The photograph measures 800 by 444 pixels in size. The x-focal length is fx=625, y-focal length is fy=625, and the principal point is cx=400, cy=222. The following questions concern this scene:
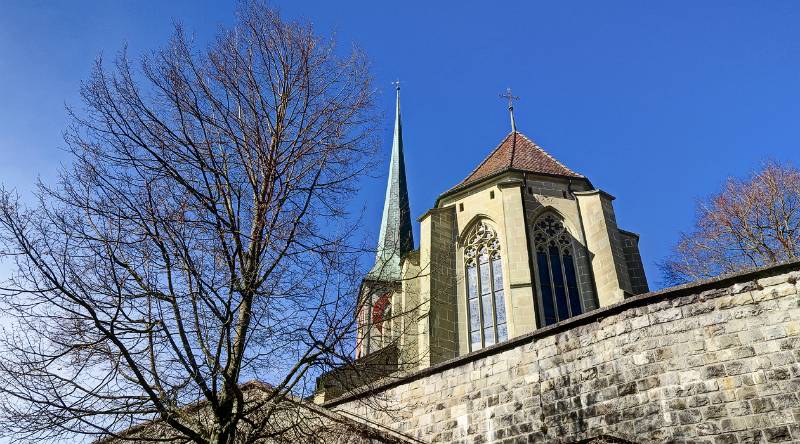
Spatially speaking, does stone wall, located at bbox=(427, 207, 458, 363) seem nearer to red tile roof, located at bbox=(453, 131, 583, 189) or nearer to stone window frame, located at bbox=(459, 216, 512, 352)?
stone window frame, located at bbox=(459, 216, 512, 352)

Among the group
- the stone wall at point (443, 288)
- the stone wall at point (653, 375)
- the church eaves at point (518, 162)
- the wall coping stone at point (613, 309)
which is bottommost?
the stone wall at point (653, 375)

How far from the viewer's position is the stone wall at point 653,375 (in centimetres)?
643

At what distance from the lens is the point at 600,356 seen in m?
7.58

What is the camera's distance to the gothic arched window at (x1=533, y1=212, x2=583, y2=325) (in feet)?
45.4

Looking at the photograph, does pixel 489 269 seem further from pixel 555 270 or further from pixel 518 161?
pixel 518 161

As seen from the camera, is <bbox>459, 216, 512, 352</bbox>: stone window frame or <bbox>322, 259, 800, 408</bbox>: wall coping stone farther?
<bbox>459, 216, 512, 352</bbox>: stone window frame

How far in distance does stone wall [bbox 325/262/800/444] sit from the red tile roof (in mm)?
8725

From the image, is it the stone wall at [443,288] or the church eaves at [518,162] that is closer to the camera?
the stone wall at [443,288]

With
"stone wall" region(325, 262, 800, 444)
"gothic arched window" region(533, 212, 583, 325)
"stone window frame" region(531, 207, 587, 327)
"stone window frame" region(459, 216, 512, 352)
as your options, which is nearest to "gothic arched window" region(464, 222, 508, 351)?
"stone window frame" region(459, 216, 512, 352)

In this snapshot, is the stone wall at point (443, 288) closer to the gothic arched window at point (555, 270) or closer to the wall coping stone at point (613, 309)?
the gothic arched window at point (555, 270)

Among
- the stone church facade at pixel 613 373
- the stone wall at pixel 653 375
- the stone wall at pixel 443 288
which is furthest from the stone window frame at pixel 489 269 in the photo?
the stone wall at pixel 653 375

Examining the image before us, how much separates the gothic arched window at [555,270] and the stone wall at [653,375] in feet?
18.3

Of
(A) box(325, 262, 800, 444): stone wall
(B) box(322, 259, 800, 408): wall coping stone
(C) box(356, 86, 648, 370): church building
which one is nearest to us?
(A) box(325, 262, 800, 444): stone wall

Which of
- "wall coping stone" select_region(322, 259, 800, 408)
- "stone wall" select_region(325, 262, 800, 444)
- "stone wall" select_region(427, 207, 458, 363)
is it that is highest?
"stone wall" select_region(427, 207, 458, 363)
